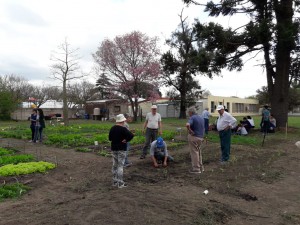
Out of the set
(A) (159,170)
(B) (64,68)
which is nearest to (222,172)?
(A) (159,170)

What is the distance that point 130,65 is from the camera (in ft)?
120

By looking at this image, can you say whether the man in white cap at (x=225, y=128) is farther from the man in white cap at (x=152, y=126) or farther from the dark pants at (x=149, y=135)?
the dark pants at (x=149, y=135)

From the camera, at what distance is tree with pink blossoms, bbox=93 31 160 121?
36.5m

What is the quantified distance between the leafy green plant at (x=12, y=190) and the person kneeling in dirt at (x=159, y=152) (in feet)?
11.4

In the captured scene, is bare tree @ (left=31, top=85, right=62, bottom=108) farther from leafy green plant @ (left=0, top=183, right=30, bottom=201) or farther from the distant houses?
leafy green plant @ (left=0, top=183, right=30, bottom=201)

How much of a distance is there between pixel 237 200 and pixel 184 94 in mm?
36378

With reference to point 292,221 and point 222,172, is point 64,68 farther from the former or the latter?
point 292,221

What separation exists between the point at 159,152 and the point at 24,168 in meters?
3.75

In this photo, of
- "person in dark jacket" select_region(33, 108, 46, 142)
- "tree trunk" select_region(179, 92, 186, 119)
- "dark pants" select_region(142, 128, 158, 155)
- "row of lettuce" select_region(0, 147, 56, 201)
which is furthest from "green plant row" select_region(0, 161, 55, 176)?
"tree trunk" select_region(179, 92, 186, 119)

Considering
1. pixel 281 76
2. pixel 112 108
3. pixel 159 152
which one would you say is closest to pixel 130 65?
pixel 112 108

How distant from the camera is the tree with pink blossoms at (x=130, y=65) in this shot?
36469 millimetres

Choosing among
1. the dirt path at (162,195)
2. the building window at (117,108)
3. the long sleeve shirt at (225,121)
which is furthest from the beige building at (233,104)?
the dirt path at (162,195)

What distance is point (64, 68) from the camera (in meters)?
27.3

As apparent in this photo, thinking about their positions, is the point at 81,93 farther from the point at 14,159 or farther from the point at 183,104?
the point at 14,159
